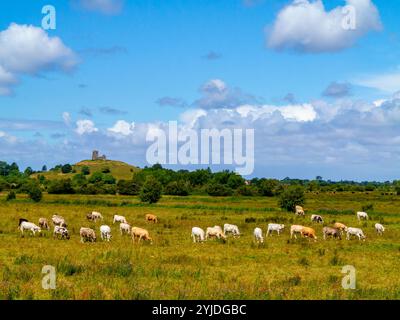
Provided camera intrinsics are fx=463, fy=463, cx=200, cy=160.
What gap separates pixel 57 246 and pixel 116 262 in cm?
666

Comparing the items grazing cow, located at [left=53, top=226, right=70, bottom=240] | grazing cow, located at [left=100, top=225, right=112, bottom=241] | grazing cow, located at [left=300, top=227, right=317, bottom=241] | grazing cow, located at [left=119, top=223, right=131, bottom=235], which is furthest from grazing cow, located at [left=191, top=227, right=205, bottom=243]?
grazing cow, located at [left=53, top=226, right=70, bottom=240]

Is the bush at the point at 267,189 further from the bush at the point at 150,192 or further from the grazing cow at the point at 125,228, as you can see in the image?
the grazing cow at the point at 125,228

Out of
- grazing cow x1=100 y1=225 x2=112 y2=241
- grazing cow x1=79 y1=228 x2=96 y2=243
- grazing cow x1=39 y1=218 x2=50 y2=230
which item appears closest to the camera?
grazing cow x1=79 y1=228 x2=96 y2=243

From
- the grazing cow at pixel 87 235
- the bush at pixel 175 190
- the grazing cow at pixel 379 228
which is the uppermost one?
Result: the bush at pixel 175 190

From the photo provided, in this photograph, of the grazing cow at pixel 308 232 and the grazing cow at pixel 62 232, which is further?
the grazing cow at pixel 308 232

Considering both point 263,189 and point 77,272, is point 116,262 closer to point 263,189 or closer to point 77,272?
point 77,272

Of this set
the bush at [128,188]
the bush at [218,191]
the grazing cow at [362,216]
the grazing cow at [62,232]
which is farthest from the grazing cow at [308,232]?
the bush at [128,188]

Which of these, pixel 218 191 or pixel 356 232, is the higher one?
pixel 218 191

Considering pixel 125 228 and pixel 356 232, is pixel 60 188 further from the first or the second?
pixel 356 232

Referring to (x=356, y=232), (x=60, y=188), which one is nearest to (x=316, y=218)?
(x=356, y=232)

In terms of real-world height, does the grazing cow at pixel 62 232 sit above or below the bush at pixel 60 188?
below

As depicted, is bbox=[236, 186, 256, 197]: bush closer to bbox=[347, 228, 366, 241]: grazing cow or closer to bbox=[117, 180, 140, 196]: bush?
bbox=[117, 180, 140, 196]: bush

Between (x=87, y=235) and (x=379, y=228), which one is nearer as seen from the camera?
(x=87, y=235)

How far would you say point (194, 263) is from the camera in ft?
68.5
